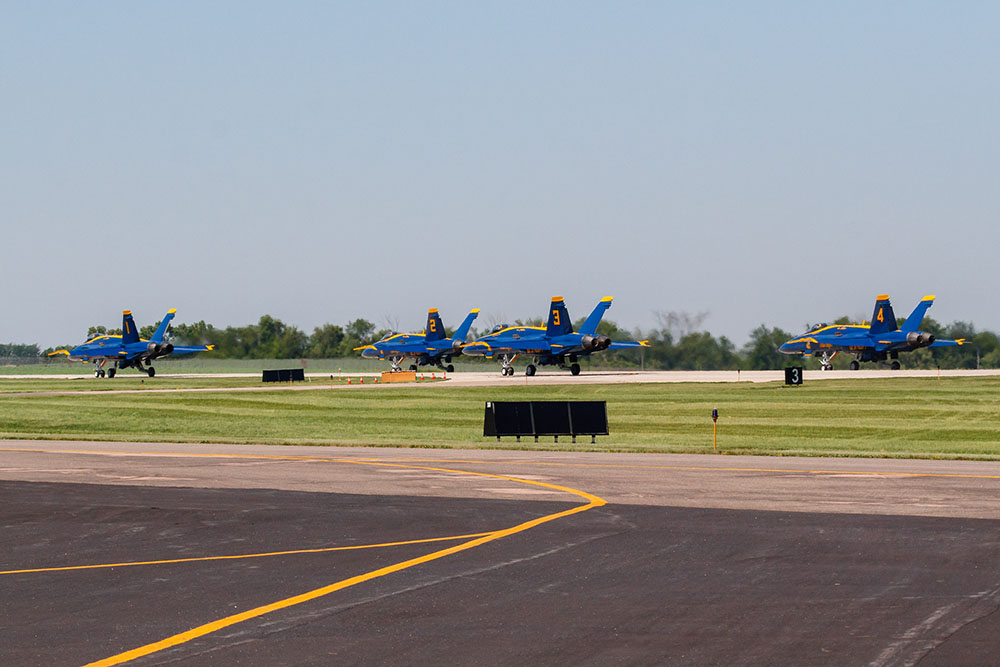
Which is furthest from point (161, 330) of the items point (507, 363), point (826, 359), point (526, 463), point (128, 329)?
point (526, 463)

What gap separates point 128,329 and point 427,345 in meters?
26.8

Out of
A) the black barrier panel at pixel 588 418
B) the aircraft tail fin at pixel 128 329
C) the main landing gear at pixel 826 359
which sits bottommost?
the black barrier panel at pixel 588 418

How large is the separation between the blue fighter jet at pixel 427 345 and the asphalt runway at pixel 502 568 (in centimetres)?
8501

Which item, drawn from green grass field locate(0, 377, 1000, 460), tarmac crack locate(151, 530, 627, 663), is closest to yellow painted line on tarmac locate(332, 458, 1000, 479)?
green grass field locate(0, 377, 1000, 460)

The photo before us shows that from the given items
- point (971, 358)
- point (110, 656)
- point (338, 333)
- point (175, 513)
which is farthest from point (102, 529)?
point (338, 333)

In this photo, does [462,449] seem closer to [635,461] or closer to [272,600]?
[635,461]

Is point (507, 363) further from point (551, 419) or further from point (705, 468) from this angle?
point (705, 468)

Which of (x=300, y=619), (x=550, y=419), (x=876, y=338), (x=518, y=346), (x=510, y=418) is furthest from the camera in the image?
(x=518, y=346)

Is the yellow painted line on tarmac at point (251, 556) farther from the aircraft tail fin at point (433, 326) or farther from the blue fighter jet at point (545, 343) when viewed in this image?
the aircraft tail fin at point (433, 326)

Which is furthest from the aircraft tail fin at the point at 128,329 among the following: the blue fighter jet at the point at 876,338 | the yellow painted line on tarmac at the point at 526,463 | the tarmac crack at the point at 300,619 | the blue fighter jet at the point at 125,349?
the tarmac crack at the point at 300,619

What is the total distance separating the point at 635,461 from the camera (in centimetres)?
2831

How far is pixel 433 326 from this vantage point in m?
111

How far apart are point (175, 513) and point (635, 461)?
12.8 m

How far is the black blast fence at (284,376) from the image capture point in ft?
299
